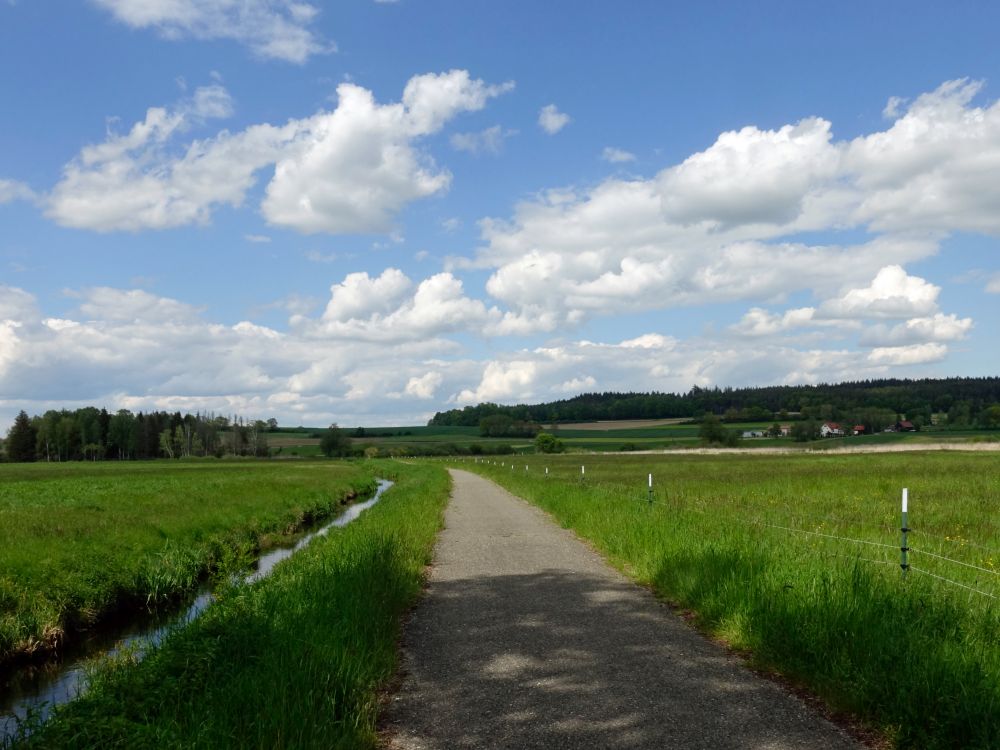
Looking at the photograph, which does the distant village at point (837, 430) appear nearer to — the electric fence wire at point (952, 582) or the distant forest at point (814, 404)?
the distant forest at point (814, 404)

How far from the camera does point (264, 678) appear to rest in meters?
6.16

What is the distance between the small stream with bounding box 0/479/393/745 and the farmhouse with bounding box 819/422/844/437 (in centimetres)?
14572

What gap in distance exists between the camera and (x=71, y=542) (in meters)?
17.1

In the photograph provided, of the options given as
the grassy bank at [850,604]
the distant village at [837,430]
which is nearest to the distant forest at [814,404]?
the distant village at [837,430]

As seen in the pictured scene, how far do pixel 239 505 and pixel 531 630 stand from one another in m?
22.5

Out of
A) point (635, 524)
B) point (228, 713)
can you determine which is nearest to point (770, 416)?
point (635, 524)

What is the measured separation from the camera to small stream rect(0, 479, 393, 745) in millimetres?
9219

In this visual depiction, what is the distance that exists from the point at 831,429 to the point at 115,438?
459ft

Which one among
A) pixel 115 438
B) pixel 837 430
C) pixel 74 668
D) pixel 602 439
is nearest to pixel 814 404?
pixel 837 430

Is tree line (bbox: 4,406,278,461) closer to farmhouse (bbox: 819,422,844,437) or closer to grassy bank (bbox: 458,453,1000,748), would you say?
farmhouse (bbox: 819,422,844,437)

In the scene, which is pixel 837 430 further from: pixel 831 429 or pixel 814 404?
pixel 814 404

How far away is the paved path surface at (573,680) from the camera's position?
18.5 ft

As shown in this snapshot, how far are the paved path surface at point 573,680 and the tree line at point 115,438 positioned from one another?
484 feet

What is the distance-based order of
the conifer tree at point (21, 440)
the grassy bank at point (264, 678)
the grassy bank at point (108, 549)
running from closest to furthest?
the grassy bank at point (264, 678) < the grassy bank at point (108, 549) < the conifer tree at point (21, 440)
